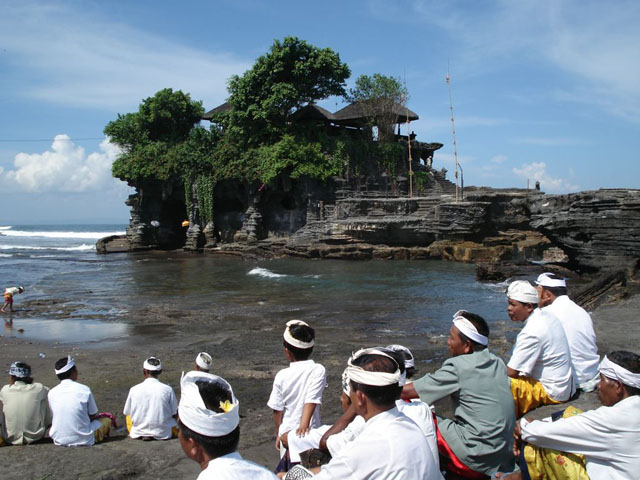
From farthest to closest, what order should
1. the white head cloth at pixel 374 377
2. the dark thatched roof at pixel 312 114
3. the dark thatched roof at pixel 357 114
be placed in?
the dark thatched roof at pixel 357 114, the dark thatched roof at pixel 312 114, the white head cloth at pixel 374 377

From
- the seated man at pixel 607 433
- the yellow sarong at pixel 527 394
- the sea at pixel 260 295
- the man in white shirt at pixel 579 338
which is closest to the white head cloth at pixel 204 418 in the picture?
the seated man at pixel 607 433

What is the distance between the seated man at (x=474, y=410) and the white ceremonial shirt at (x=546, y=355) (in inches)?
40.5

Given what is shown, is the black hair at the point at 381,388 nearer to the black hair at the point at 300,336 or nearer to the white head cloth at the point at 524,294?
the black hair at the point at 300,336

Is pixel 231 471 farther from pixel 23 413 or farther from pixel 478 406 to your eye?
pixel 23 413

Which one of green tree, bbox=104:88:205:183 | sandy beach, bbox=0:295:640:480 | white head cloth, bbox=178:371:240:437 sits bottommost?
sandy beach, bbox=0:295:640:480

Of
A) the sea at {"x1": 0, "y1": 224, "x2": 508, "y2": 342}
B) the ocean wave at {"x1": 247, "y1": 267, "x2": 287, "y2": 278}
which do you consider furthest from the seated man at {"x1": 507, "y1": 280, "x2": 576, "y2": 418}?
the ocean wave at {"x1": 247, "y1": 267, "x2": 287, "y2": 278}

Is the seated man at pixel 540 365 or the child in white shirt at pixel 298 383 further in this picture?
the seated man at pixel 540 365

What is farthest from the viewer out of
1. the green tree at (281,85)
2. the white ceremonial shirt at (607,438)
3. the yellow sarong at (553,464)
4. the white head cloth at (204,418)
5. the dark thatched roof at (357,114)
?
the dark thatched roof at (357,114)

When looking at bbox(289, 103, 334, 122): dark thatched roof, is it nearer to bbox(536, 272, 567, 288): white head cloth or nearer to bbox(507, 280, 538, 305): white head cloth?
bbox(536, 272, 567, 288): white head cloth

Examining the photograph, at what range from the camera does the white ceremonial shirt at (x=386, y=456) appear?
252 cm

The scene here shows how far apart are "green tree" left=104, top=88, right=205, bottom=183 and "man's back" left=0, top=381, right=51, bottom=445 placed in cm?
3618

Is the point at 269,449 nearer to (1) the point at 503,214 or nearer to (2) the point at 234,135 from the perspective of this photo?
(1) the point at 503,214

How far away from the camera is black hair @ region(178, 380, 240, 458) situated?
241cm

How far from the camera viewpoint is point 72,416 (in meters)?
5.63
